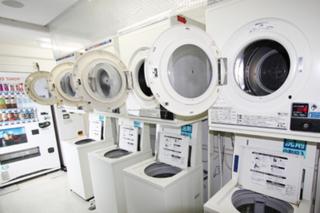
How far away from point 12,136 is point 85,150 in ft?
6.49

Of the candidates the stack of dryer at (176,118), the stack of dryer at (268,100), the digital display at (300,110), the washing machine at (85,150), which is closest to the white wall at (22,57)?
the washing machine at (85,150)

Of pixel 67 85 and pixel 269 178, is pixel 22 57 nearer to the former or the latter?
pixel 67 85

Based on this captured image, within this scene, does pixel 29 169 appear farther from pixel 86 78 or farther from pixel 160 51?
pixel 160 51

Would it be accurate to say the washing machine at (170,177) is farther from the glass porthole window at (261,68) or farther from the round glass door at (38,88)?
the round glass door at (38,88)

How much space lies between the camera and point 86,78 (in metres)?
1.61

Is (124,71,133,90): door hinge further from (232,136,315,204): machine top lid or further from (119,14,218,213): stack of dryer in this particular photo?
(232,136,315,204): machine top lid

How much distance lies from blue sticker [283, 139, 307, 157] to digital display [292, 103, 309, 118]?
1.29 ft

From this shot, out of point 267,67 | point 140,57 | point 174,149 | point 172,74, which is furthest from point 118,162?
point 267,67

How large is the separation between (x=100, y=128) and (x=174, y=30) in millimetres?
2252

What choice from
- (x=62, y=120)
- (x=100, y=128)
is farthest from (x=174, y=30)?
(x=62, y=120)

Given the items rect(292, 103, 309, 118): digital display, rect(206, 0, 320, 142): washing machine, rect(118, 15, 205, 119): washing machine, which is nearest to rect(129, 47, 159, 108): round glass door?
rect(118, 15, 205, 119): washing machine

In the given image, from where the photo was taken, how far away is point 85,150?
2662 mm

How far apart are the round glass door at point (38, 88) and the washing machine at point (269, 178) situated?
2.92m

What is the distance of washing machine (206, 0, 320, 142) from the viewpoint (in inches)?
31.0
